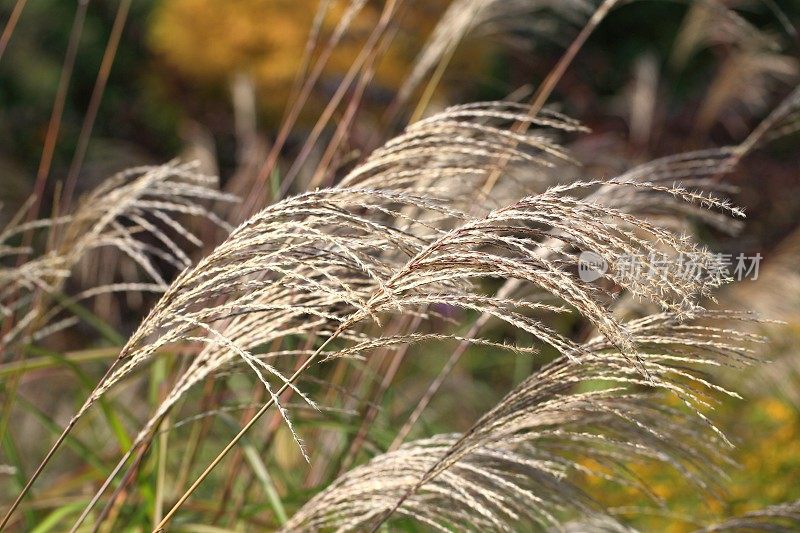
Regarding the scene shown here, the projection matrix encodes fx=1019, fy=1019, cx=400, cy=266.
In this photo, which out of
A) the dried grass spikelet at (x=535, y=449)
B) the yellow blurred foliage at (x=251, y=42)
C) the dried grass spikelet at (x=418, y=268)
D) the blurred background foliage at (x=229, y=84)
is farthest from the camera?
the yellow blurred foliage at (x=251, y=42)

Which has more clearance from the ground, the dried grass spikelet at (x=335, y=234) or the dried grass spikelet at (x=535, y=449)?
the dried grass spikelet at (x=335, y=234)

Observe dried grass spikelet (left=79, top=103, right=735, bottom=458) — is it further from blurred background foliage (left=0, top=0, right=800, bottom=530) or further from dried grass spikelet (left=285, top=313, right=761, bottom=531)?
blurred background foliage (left=0, top=0, right=800, bottom=530)

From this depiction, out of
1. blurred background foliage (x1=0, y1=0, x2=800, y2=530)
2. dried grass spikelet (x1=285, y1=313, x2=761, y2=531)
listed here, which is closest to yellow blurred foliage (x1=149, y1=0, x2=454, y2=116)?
blurred background foliage (x1=0, y1=0, x2=800, y2=530)

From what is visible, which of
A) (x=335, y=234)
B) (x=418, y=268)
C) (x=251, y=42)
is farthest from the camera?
(x=251, y=42)

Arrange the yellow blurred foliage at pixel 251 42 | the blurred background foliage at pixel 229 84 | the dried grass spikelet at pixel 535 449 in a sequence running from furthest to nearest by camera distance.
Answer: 1. the yellow blurred foliage at pixel 251 42
2. the blurred background foliage at pixel 229 84
3. the dried grass spikelet at pixel 535 449

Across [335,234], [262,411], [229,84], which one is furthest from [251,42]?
[262,411]

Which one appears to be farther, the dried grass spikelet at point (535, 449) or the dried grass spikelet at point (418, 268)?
the dried grass spikelet at point (535, 449)

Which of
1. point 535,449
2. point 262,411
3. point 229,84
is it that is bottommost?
point 229,84

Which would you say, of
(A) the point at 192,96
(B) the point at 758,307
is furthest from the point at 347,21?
(A) the point at 192,96

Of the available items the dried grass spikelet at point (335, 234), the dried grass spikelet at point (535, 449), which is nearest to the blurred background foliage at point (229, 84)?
the dried grass spikelet at point (335, 234)

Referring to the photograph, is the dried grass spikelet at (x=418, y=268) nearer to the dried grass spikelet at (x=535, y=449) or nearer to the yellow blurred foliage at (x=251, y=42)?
the dried grass spikelet at (x=535, y=449)

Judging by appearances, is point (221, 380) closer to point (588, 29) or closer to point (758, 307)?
point (588, 29)

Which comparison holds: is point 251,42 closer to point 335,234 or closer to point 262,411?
point 335,234

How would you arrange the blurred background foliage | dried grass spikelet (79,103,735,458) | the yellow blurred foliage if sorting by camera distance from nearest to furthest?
1. dried grass spikelet (79,103,735,458)
2. the blurred background foliage
3. the yellow blurred foliage
